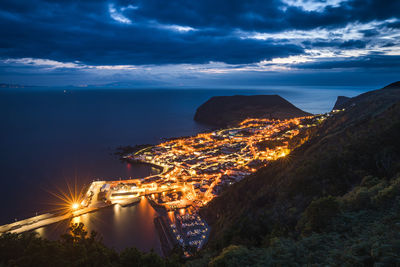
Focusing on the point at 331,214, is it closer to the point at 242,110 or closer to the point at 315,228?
the point at 315,228

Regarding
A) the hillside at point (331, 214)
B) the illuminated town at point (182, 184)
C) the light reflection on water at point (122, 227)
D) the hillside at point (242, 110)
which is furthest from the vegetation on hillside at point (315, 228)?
the hillside at point (242, 110)

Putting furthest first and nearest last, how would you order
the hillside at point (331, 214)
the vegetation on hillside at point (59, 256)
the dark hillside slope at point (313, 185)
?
the dark hillside slope at point (313, 185) < the vegetation on hillside at point (59, 256) < the hillside at point (331, 214)

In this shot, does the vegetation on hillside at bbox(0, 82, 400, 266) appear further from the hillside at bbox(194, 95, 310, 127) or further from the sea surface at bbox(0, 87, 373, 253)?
the hillside at bbox(194, 95, 310, 127)

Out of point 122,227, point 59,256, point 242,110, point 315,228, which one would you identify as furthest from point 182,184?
point 242,110

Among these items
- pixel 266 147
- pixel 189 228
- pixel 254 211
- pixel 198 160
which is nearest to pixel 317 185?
pixel 254 211

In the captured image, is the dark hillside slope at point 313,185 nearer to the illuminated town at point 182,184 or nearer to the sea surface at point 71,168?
the illuminated town at point 182,184

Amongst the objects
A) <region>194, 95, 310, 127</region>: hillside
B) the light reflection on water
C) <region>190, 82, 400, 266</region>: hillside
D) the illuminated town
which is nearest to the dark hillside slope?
<region>190, 82, 400, 266</region>: hillside
